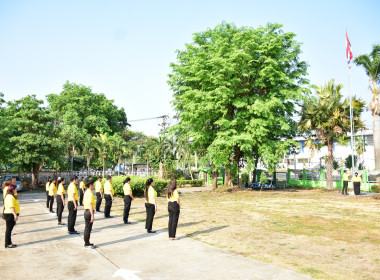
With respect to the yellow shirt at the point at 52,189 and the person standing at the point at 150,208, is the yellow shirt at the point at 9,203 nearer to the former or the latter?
the person standing at the point at 150,208

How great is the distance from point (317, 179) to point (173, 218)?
27594mm

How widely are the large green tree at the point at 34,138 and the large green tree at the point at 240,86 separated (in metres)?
15.2

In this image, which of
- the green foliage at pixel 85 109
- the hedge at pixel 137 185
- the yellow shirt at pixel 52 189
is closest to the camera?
the yellow shirt at pixel 52 189

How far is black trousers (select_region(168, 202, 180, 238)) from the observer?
9.55 metres

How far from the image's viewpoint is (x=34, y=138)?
109 ft

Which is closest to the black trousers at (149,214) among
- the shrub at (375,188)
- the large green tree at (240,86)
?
the large green tree at (240,86)

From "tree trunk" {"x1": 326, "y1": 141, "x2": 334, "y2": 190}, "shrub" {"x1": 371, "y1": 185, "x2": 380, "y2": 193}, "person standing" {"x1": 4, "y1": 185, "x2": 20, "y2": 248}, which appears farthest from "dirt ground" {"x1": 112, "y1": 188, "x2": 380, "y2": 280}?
"tree trunk" {"x1": 326, "y1": 141, "x2": 334, "y2": 190}

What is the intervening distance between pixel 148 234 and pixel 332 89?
2531 cm

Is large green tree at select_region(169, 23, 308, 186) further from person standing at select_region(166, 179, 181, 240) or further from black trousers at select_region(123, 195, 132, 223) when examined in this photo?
person standing at select_region(166, 179, 181, 240)

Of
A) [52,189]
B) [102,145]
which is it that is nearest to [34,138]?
[102,145]

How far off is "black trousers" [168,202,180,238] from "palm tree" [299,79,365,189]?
22.1 m

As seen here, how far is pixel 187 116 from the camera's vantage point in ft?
90.1

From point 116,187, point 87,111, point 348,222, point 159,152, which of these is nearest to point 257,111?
point 116,187

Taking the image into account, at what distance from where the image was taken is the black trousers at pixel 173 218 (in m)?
9.55
